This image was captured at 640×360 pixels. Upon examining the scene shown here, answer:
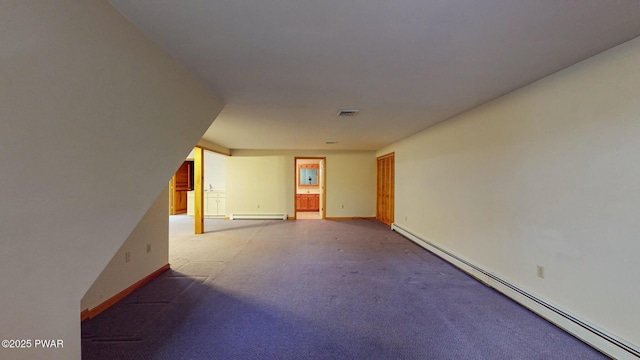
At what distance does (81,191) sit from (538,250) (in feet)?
11.7

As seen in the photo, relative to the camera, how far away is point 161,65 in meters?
1.82

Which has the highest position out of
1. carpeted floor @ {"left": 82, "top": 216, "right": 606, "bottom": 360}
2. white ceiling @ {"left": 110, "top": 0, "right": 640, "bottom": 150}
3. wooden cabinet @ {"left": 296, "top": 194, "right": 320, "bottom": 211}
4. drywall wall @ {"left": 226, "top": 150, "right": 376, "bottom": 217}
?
white ceiling @ {"left": 110, "top": 0, "right": 640, "bottom": 150}

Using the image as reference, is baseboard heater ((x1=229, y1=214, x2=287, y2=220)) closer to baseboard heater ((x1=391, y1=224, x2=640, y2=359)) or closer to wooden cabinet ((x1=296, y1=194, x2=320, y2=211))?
wooden cabinet ((x1=296, y1=194, x2=320, y2=211))

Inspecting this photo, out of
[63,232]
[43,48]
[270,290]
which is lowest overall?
[270,290]

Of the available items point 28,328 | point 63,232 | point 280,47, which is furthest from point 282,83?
point 28,328

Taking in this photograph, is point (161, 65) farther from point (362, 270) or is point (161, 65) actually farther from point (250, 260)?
point (362, 270)

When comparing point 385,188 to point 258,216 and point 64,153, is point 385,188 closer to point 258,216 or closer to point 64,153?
point 258,216

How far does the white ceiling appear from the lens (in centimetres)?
138

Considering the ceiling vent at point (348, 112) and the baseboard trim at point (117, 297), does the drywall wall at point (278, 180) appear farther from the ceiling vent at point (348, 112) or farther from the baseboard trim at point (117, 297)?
the baseboard trim at point (117, 297)

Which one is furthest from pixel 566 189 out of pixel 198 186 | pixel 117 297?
pixel 198 186

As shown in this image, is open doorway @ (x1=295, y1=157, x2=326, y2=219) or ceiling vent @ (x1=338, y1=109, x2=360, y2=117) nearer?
ceiling vent @ (x1=338, y1=109, x2=360, y2=117)

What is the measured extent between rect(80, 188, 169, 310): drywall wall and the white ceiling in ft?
6.22

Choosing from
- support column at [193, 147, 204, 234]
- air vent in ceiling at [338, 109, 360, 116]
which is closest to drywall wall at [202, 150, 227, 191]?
support column at [193, 147, 204, 234]

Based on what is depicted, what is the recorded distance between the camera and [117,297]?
8.59ft
